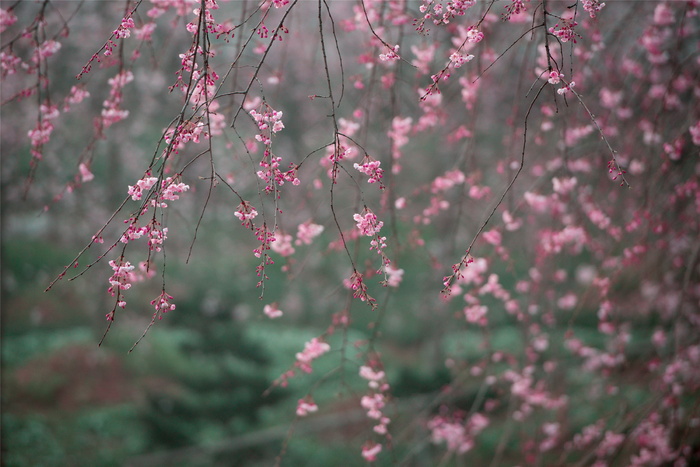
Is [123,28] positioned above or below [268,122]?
above

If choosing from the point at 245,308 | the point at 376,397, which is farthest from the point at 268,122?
the point at 245,308

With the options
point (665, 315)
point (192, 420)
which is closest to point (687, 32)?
point (665, 315)

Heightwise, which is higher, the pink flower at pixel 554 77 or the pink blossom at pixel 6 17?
the pink blossom at pixel 6 17

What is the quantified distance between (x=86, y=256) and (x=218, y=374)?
5.12 ft

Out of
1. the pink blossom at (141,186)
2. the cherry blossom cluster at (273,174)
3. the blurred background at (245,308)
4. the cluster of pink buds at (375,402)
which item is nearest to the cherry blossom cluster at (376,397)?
the cluster of pink buds at (375,402)

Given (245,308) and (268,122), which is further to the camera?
(245,308)

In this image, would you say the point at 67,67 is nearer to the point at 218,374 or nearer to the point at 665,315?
the point at 218,374

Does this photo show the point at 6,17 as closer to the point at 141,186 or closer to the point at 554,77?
the point at 141,186

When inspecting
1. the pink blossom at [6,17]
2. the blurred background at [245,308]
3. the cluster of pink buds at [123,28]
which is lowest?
the cluster of pink buds at [123,28]

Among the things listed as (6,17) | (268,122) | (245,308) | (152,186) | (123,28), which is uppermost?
(245,308)

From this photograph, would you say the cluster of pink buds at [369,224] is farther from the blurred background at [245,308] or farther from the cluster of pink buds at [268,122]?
the blurred background at [245,308]

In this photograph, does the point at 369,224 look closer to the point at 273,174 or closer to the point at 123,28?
the point at 273,174

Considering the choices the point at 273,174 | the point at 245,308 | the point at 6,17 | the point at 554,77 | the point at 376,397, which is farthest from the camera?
the point at 245,308

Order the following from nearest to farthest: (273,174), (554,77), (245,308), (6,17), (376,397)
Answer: (273,174) < (554,77) < (6,17) < (376,397) < (245,308)
